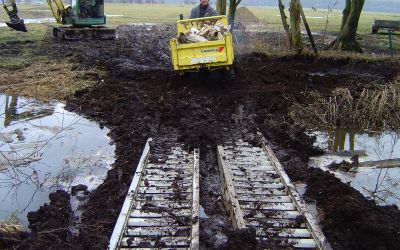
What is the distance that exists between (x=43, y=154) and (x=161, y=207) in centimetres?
307

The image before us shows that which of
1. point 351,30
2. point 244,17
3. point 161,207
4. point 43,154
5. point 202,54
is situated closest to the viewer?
point 161,207

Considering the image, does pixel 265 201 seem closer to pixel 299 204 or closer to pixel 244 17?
pixel 299 204

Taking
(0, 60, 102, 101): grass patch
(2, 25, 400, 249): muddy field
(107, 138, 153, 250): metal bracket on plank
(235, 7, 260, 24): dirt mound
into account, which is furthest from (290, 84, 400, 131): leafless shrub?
(235, 7, 260, 24): dirt mound

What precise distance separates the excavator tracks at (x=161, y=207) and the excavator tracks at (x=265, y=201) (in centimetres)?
51

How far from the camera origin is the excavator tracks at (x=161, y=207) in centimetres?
514

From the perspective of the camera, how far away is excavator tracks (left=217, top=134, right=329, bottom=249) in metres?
5.24

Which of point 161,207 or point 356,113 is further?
point 356,113

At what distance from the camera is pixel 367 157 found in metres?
8.31

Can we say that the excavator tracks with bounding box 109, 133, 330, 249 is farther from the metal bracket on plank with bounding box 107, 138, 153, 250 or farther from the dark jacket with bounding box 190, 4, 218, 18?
the dark jacket with bounding box 190, 4, 218, 18

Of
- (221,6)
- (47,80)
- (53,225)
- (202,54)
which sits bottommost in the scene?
(53,225)

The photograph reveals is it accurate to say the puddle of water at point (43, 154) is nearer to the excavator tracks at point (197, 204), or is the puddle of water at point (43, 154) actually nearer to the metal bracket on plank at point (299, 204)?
the excavator tracks at point (197, 204)

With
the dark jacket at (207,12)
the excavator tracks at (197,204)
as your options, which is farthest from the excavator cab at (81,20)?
the excavator tracks at (197,204)

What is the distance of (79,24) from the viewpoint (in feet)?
72.4

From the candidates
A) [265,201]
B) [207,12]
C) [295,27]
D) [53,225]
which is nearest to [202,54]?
[207,12]
